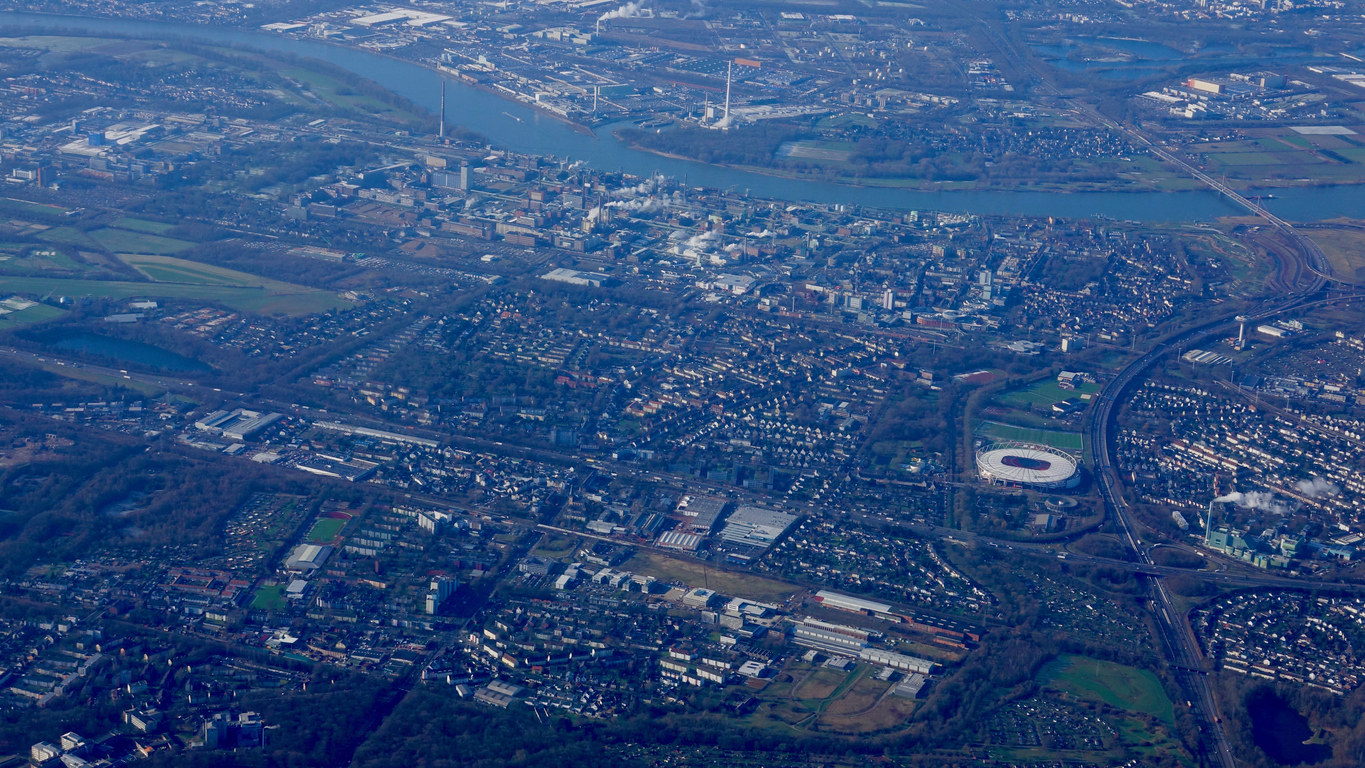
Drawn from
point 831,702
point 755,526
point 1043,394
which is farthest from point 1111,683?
point 1043,394

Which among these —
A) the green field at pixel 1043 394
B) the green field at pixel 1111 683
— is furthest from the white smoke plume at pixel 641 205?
the green field at pixel 1111 683

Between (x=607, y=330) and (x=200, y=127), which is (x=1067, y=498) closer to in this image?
(x=607, y=330)

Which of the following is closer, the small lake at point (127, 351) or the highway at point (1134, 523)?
the highway at point (1134, 523)

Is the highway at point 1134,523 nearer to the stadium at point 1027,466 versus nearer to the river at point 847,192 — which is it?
the stadium at point 1027,466

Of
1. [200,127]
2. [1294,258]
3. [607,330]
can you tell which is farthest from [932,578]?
[200,127]

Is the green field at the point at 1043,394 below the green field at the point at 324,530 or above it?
above

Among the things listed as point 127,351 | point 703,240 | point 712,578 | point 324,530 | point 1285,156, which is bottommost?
point 127,351

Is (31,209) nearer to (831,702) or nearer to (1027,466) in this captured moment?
(1027,466)
